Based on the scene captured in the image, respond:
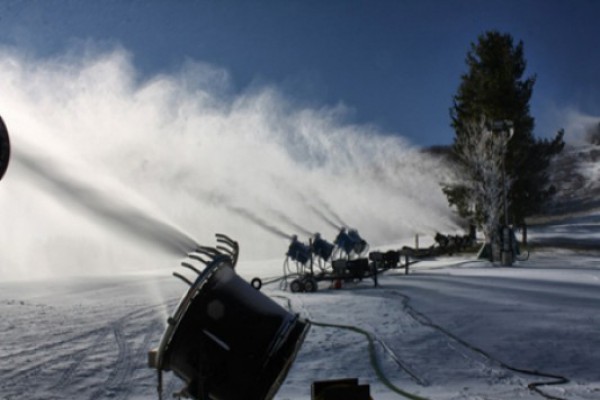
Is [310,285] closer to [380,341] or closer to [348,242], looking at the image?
[348,242]

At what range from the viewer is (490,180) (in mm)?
29703

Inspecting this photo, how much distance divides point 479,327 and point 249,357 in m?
6.03

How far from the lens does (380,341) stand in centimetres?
671

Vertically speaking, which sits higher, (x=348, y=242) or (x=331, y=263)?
(x=348, y=242)

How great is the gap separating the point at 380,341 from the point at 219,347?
4.61 meters

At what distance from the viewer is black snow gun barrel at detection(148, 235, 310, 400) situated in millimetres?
2484

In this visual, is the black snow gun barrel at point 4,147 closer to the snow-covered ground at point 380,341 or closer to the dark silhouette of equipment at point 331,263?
the snow-covered ground at point 380,341

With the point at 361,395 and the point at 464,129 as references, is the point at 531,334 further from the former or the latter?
the point at 464,129

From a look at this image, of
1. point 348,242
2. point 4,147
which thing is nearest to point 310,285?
point 348,242

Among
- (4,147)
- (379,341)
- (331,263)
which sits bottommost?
(379,341)

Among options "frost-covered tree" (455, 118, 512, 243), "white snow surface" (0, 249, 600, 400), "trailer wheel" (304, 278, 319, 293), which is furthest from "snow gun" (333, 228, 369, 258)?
"frost-covered tree" (455, 118, 512, 243)

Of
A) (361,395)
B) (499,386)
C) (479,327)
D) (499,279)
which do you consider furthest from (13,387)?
(499,279)

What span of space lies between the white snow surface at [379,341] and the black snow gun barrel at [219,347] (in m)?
2.26

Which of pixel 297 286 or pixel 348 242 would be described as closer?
pixel 297 286
